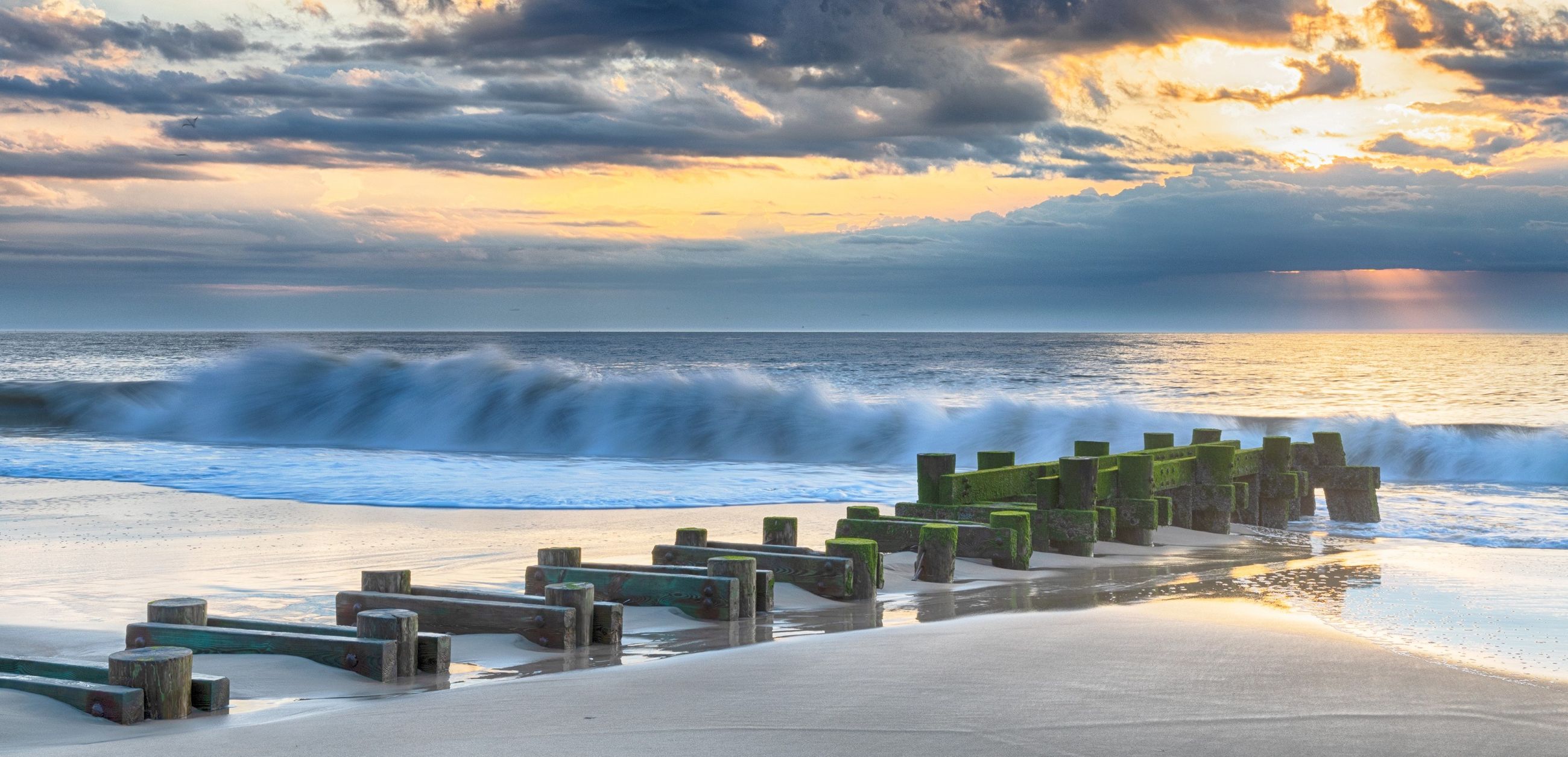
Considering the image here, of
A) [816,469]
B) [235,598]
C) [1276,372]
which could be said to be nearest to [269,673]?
[235,598]

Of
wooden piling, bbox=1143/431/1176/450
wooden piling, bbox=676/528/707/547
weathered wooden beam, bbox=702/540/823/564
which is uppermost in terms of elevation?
wooden piling, bbox=1143/431/1176/450

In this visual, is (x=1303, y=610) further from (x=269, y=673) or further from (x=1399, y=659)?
(x=269, y=673)

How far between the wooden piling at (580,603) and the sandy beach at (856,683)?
0.12m

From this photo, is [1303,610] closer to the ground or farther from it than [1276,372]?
closer to the ground

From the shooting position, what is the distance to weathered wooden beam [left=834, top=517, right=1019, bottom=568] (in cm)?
796

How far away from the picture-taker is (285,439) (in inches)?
971

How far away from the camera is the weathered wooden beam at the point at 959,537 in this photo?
7957mm

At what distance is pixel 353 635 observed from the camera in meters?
5.32

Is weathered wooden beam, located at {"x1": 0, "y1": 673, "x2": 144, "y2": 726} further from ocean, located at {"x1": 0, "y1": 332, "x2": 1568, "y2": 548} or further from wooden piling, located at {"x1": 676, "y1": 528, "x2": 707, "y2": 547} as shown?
ocean, located at {"x1": 0, "y1": 332, "x2": 1568, "y2": 548}

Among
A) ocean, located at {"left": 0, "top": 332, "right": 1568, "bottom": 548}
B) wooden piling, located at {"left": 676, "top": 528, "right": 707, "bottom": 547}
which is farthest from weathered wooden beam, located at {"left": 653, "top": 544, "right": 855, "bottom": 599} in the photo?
ocean, located at {"left": 0, "top": 332, "right": 1568, "bottom": 548}

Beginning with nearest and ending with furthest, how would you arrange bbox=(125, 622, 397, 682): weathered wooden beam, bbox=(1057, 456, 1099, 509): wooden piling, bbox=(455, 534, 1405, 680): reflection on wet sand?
1. bbox=(125, 622, 397, 682): weathered wooden beam
2. bbox=(455, 534, 1405, 680): reflection on wet sand
3. bbox=(1057, 456, 1099, 509): wooden piling

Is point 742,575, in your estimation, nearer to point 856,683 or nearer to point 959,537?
point 856,683

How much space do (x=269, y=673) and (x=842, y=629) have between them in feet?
8.78

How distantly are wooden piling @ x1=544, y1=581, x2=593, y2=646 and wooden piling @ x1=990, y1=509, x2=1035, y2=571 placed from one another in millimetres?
3377
